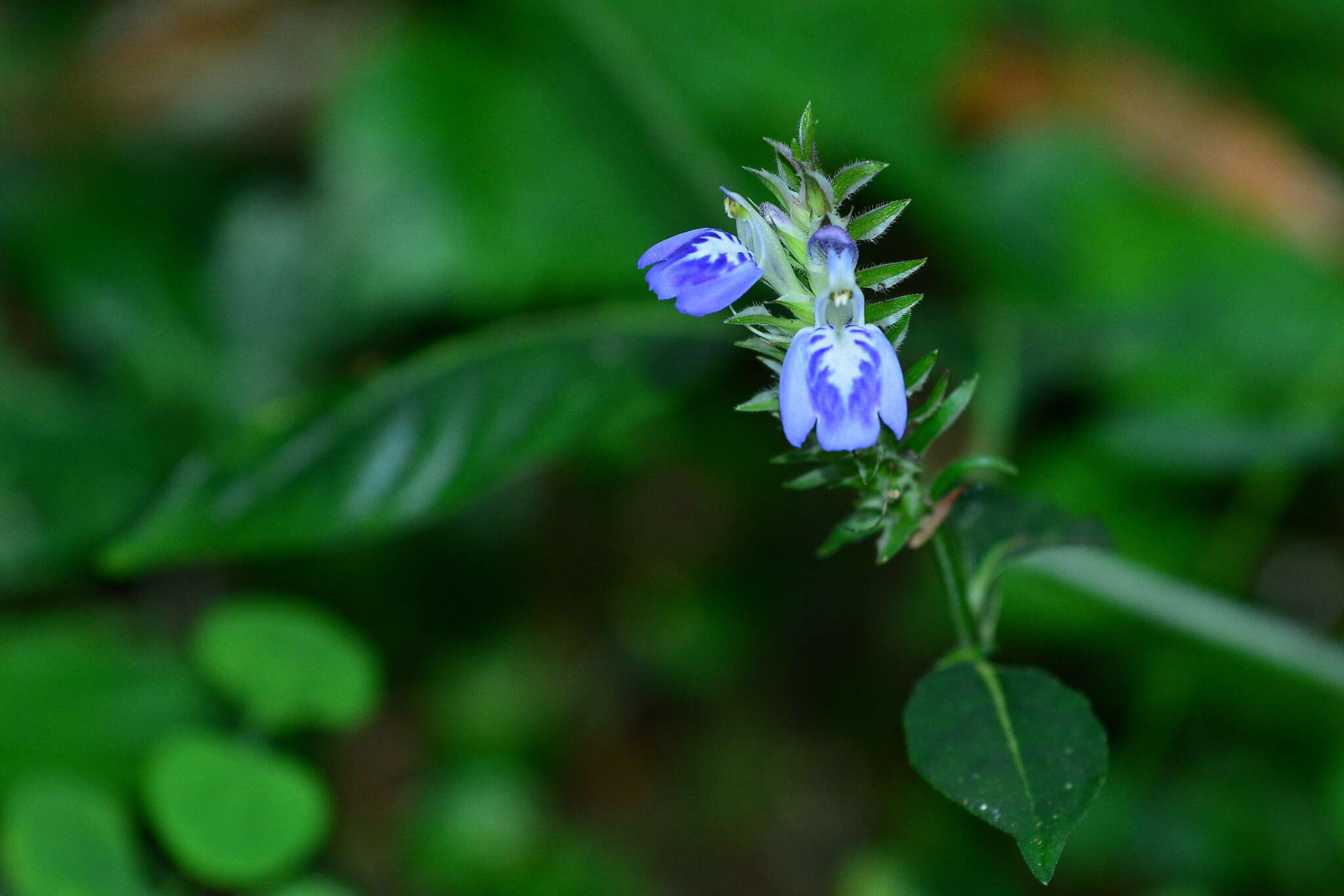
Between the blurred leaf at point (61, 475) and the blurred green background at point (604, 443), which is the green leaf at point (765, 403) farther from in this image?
the blurred leaf at point (61, 475)

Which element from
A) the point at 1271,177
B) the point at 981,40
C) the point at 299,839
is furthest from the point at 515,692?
the point at 1271,177

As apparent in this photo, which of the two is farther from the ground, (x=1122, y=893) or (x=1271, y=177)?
(x=1271, y=177)

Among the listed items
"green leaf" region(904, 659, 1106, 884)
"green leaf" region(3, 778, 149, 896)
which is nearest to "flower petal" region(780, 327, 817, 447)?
"green leaf" region(904, 659, 1106, 884)

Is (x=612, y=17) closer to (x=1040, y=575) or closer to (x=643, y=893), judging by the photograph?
(x=1040, y=575)

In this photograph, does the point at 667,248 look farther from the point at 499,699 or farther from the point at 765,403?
the point at 499,699

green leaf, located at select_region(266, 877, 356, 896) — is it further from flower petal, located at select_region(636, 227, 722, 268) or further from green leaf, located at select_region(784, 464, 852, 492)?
flower petal, located at select_region(636, 227, 722, 268)

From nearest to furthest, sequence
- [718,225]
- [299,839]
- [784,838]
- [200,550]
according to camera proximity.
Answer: [200,550] < [299,839] < [718,225] < [784,838]

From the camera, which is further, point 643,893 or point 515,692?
point 515,692

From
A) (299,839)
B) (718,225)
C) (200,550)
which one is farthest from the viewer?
(718,225)
